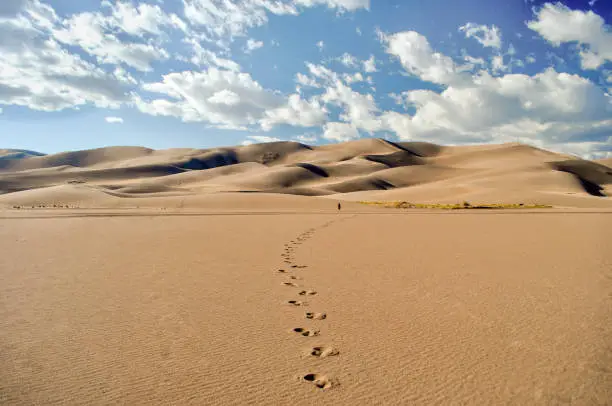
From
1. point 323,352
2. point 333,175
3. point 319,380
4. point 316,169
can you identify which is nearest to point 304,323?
point 323,352

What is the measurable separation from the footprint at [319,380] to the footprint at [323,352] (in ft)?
1.24

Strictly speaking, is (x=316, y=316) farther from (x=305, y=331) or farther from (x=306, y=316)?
(x=305, y=331)

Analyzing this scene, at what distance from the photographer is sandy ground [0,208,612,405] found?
293 centimetres

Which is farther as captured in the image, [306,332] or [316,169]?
[316,169]

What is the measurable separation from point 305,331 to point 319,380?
109 cm

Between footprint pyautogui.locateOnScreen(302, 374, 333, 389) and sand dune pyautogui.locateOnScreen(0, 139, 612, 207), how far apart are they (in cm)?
4067

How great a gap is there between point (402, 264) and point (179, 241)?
6.37 m

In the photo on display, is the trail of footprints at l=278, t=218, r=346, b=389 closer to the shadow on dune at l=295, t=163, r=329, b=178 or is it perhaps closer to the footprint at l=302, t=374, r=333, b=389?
the footprint at l=302, t=374, r=333, b=389

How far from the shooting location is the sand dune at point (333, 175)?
54406 mm

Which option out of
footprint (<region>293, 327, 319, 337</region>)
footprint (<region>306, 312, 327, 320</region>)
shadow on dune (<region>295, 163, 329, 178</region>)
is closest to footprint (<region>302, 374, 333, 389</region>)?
footprint (<region>293, 327, 319, 337</region>)

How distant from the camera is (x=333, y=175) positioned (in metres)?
126

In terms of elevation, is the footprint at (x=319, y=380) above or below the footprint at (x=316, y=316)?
below

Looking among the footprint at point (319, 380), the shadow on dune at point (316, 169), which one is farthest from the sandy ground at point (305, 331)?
the shadow on dune at point (316, 169)

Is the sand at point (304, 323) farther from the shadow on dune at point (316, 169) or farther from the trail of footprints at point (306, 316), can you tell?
the shadow on dune at point (316, 169)
